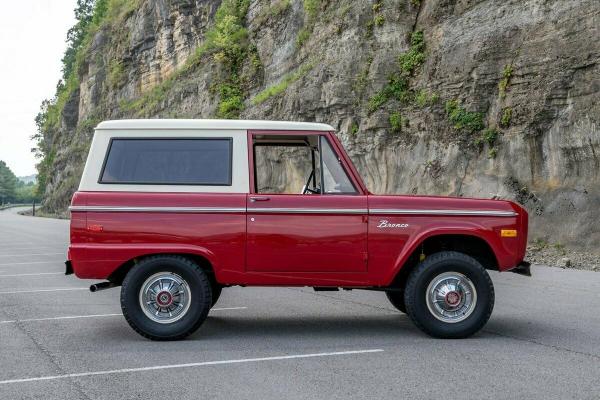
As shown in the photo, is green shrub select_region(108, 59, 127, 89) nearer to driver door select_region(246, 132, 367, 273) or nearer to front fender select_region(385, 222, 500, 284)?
driver door select_region(246, 132, 367, 273)

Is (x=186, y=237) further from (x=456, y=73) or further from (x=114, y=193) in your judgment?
(x=456, y=73)

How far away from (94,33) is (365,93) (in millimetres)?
54642

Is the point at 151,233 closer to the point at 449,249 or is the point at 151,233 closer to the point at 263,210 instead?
the point at 263,210

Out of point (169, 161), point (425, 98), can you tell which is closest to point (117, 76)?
point (425, 98)

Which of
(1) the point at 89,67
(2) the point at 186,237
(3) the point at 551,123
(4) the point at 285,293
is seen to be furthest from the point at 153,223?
(1) the point at 89,67

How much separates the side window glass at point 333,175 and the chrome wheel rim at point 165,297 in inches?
69.6

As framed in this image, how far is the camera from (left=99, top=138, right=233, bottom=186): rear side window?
7680 millimetres

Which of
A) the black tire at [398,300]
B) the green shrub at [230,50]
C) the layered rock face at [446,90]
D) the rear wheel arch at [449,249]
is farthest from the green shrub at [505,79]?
the green shrub at [230,50]

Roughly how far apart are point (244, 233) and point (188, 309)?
0.94 m

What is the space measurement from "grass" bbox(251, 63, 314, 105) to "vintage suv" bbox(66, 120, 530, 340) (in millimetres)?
24086

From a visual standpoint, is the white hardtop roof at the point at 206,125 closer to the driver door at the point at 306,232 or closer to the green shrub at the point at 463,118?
the driver door at the point at 306,232

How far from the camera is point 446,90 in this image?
76.4ft

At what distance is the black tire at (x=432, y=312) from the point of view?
295 inches

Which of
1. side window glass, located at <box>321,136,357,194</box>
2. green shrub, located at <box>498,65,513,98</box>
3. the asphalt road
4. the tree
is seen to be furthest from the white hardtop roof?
the tree
